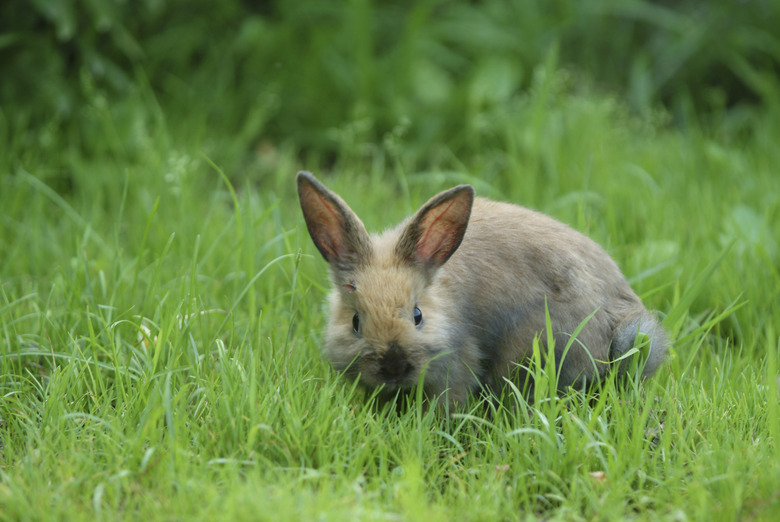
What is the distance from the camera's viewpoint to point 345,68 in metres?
7.07

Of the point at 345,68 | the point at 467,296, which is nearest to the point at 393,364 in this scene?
the point at 467,296

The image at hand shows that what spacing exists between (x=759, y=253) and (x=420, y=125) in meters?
3.03

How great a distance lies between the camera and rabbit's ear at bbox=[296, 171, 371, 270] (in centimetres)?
376

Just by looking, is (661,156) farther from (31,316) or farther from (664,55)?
(31,316)

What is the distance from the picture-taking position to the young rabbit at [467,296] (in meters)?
3.69

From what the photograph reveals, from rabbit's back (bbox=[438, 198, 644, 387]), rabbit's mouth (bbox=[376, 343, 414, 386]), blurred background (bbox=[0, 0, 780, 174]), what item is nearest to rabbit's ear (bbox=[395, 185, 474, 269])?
rabbit's back (bbox=[438, 198, 644, 387])

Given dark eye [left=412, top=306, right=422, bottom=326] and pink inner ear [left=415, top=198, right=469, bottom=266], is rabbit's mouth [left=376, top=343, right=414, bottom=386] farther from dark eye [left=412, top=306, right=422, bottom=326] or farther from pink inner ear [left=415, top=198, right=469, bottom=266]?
pink inner ear [left=415, top=198, right=469, bottom=266]

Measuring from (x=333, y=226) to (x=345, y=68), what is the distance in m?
3.56

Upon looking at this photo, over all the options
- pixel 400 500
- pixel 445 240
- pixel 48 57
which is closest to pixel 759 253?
pixel 445 240

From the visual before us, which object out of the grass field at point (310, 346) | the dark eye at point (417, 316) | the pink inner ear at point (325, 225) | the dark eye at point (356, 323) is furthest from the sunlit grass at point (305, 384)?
the dark eye at point (417, 316)

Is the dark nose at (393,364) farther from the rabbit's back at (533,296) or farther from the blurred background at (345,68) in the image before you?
the blurred background at (345,68)

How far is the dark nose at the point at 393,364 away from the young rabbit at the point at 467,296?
58mm

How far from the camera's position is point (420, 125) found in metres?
6.87

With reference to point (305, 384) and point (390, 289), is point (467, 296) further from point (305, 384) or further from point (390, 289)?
point (305, 384)
